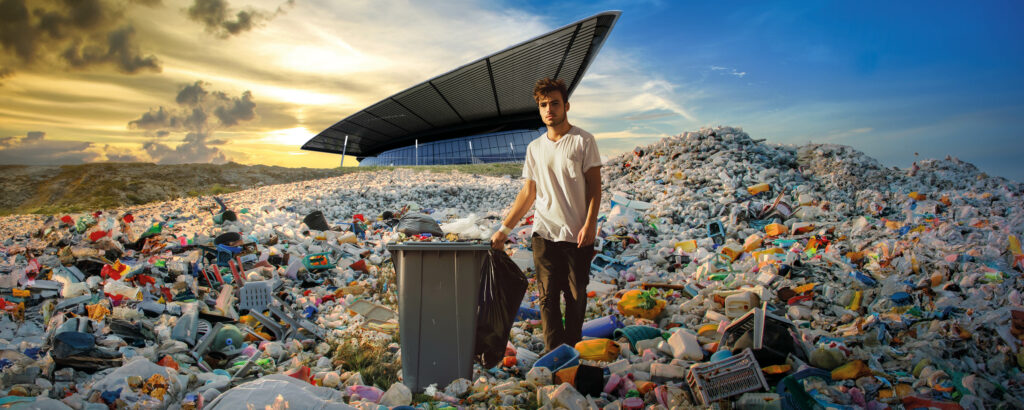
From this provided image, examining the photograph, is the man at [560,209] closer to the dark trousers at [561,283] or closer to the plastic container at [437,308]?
the dark trousers at [561,283]

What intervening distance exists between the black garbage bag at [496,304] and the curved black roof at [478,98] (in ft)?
Result: 73.5

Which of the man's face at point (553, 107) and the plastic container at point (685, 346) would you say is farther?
the plastic container at point (685, 346)

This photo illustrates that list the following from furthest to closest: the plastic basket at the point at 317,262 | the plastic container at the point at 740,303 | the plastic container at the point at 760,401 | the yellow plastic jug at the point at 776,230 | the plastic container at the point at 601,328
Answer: the yellow plastic jug at the point at 776,230, the plastic basket at the point at 317,262, the plastic container at the point at 740,303, the plastic container at the point at 601,328, the plastic container at the point at 760,401

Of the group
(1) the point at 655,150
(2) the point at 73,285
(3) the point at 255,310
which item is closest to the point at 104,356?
(3) the point at 255,310

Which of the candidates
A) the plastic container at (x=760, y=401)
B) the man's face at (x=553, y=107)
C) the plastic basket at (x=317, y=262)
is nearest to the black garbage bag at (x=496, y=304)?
the man's face at (x=553, y=107)

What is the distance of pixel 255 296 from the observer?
3777 millimetres

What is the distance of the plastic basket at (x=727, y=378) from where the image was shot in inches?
87.0

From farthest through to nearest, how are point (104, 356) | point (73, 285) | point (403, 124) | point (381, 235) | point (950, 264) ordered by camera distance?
point (403, 124) < point (381, 235) < point (950, 264) < point (73, 285) < point (104, 356)

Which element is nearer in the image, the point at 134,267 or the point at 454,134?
the point at 134,267

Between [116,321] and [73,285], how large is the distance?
95cm

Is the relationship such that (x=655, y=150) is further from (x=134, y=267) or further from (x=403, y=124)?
(x=403, y=124)

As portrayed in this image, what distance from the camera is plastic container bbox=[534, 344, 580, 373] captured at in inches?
99.2

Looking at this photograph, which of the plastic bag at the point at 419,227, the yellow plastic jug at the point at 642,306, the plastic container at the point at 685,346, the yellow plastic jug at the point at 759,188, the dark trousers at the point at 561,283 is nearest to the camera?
→ the dark trousers at the point at 561,283

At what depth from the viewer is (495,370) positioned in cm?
278
